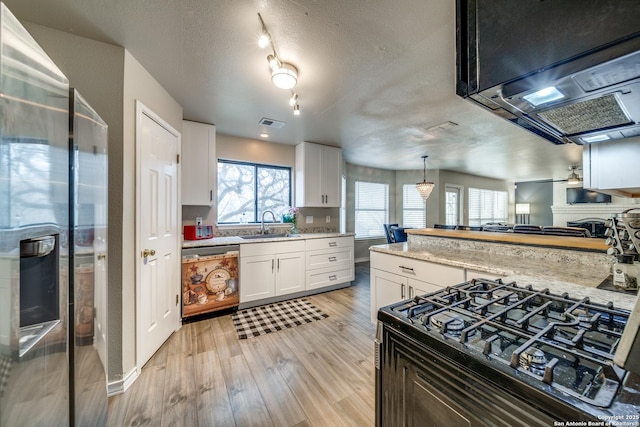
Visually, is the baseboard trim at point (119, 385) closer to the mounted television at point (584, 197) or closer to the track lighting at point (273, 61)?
the track lighting at point (273, 61)

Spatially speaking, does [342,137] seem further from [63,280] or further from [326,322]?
[63,280]

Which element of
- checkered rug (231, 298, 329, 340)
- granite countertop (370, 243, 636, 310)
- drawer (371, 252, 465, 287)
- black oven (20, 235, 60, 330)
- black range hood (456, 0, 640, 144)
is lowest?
checkered rug (231, 298, 329, 340)

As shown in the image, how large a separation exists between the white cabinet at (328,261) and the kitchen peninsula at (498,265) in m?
1.23

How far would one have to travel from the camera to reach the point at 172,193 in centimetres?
237

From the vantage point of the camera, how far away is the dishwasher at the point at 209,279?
2586mm

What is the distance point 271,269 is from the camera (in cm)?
313

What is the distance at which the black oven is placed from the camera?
2.14ft

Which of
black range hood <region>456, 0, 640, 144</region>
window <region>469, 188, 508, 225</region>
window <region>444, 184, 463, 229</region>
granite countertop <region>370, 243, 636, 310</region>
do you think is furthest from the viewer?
window <region>469, 188, 508, 225</region>

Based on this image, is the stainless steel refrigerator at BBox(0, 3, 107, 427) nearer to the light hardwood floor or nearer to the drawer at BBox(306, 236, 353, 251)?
the light hardwood floor

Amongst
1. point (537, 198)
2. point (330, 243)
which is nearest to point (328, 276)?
point (330, 243)

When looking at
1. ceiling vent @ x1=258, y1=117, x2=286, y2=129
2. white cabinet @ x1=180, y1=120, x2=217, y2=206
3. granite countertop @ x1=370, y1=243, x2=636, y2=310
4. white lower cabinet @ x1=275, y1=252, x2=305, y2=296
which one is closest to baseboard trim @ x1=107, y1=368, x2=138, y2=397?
white lower cabinet @ x1=275, y1=252, x2=305, y2=296

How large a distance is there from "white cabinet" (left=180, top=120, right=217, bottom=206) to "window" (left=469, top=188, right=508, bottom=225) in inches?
294

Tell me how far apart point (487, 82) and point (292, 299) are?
328 centimetres

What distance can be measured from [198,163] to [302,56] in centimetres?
196
